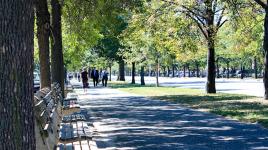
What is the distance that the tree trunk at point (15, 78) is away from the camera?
3895mm

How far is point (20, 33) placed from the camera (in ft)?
13.1

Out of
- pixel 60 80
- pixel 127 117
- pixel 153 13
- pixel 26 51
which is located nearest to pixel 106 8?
pixel 60 80

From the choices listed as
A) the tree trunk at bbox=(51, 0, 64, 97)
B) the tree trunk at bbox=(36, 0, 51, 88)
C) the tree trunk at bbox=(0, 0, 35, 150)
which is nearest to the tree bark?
the tree trunk at bbox=(51, 0, 64, 97)

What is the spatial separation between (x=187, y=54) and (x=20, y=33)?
28056 millimetres

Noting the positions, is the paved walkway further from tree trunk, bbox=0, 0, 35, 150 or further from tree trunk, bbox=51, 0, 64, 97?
tree trunk, bbox=0, 0, 35, 150

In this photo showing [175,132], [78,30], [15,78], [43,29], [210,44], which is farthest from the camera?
[210,44]

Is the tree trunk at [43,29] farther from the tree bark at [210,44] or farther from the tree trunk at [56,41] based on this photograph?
the tree bark at [210,44]

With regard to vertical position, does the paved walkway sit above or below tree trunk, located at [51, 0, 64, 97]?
below

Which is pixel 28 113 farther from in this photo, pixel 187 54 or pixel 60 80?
pixel 187 54

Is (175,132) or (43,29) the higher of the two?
(43,29)

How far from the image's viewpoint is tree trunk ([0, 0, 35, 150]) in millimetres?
3895

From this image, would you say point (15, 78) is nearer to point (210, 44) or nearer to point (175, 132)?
point (175, 132)

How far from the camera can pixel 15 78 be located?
13.0ft

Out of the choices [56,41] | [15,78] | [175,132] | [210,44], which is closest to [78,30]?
[56,41]
